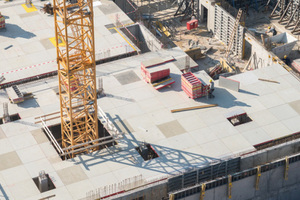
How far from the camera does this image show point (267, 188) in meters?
92.1

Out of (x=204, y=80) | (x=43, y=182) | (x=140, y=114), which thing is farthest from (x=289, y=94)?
(x=43, y=182)

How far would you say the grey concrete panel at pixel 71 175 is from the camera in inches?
3398

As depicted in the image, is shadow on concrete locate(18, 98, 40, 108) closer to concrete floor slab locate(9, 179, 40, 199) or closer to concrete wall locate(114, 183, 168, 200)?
concrete floor slab locate(9, 179, 40, 199)

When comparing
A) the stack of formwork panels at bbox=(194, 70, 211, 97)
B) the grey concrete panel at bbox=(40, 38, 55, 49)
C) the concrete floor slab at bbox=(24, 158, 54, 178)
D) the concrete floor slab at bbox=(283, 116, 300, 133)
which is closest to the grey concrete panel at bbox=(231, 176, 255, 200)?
the concrete floor slab at bbox=(283, 116, 300, 133)

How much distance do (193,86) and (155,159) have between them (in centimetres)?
1335

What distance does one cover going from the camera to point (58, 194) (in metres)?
84.3

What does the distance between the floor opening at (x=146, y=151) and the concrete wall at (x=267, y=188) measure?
7.73 metres

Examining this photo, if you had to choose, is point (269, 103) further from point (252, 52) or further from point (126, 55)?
point (126, 55)

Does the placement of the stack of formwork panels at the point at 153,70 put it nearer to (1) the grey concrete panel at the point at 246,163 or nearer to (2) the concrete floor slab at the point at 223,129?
(2) the concrete floor slab at the point at 223,129

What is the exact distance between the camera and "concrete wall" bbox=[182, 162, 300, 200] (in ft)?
292

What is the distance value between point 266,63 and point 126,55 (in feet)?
68.9

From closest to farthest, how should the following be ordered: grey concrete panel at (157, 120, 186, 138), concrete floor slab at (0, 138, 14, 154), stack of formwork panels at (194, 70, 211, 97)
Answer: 1. concrete floor slab at (0, 138, 14, 154)
2. grey concrete panel at (157, 120, 186, 138)
3. stack of formwork panels at (194, 70, 211, 97)

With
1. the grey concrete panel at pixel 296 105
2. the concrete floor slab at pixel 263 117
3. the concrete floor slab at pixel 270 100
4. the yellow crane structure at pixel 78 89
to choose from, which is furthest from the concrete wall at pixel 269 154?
the yellow crane structure at pixel 78 89

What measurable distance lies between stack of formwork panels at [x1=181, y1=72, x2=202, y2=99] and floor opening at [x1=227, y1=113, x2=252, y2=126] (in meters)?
5.84
